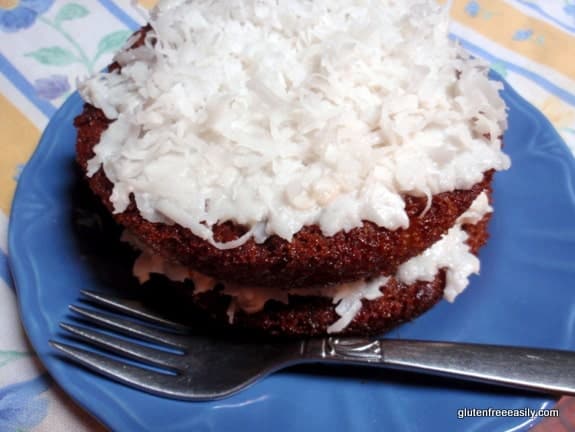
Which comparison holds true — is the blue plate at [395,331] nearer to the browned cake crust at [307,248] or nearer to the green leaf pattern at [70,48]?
the browned cake crust at [307,248]

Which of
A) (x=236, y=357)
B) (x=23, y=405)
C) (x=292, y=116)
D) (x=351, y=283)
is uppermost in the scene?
(x=292, y=116)

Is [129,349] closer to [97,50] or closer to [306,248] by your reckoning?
[306,248]

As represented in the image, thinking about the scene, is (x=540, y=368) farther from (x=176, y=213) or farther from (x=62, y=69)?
(x=62, y=69)

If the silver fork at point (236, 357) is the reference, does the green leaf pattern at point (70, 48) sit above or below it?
above

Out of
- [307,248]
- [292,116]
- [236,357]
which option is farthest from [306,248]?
[236,357]

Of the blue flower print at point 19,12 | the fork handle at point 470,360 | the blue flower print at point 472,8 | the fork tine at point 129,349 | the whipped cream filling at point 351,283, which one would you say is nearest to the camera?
the fork handle at point 470,360

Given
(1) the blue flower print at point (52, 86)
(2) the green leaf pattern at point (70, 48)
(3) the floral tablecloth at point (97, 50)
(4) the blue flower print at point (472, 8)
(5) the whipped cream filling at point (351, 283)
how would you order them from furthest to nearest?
(4) the blue flower print at point (472, 8), (2) the green leaf pattern at point (70, 48), (1) the blue flower print at point (52, 86), (3) the floral tablecloth at point (97, 50), (5) the whipped cream filling at point (351, 283)

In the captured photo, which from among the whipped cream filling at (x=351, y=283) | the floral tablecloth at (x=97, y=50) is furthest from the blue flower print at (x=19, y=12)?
the whipped cream filling at (x=351, y=283)
